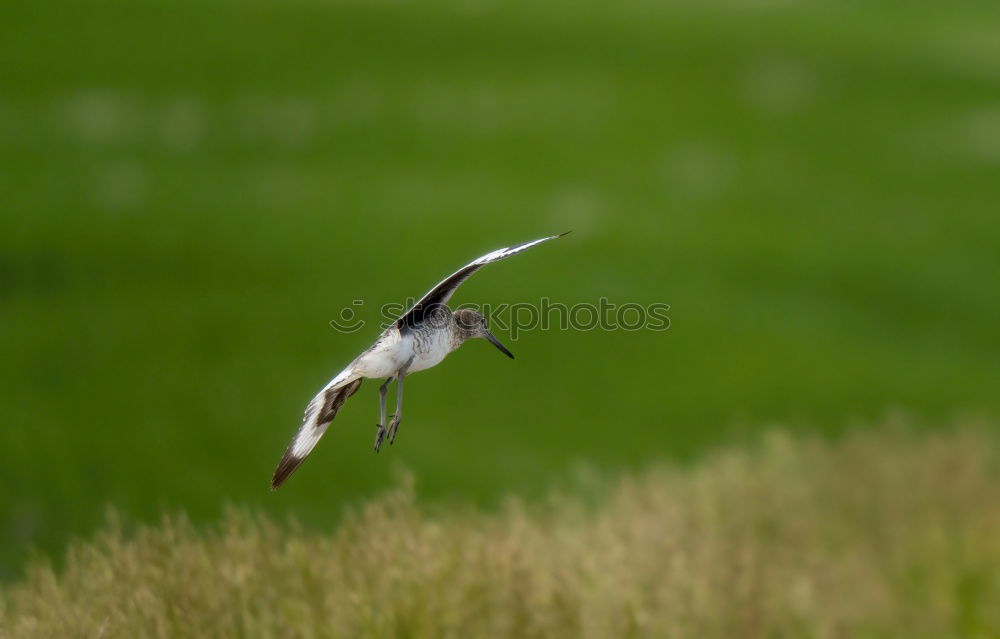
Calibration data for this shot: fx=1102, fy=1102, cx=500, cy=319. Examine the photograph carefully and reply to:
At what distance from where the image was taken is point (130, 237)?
12.5 metres

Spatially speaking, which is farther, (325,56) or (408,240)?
(325,56)

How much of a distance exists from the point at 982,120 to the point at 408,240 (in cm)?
940

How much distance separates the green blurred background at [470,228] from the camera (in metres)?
10.1

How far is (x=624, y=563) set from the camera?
7.34 meters

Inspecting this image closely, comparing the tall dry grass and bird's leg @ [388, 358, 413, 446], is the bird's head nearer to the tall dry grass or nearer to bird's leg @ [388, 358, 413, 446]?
bird's leg @ [388, 358, 413, 446]

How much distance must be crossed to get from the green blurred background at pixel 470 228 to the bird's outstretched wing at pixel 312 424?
4.12 m

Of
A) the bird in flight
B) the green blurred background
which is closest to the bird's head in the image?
the bird in flight

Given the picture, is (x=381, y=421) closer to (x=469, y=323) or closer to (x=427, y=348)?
(x=427, y=348)

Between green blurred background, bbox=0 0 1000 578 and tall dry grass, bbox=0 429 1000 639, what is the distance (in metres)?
1.12

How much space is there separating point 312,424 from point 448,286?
777 millimetres

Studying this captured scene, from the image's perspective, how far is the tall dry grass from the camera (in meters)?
5.84

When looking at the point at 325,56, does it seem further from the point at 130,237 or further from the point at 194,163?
the point at 130,237

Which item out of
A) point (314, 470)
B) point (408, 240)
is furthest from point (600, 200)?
point (314, 470)

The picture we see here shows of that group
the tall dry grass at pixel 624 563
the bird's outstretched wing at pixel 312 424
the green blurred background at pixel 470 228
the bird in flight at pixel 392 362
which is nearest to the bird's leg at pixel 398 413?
the bird in flight at pixel 392 362
